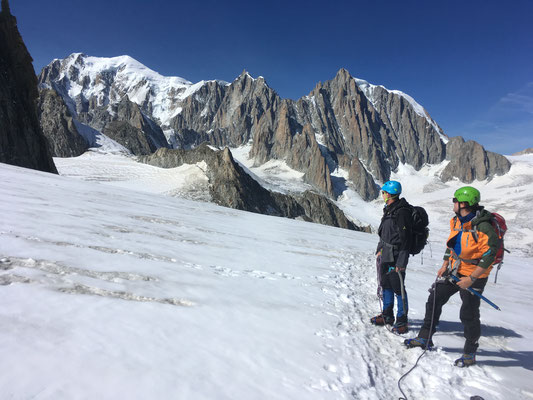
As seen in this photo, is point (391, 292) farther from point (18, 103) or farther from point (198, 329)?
point (18, 103)

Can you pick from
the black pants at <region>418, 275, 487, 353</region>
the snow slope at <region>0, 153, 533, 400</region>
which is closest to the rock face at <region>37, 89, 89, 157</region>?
the snow slope at <region>0, 153, 533, 400</region>

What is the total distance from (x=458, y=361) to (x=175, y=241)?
699 centimetres

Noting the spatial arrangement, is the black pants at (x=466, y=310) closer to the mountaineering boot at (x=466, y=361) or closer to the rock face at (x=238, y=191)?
the mountaineering boot at (x=466, y=361)

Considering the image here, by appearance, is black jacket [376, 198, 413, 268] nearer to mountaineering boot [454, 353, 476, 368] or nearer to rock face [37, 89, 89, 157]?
mountaineering boot [454, 353, 476, 368]

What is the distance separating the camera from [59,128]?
93.4m

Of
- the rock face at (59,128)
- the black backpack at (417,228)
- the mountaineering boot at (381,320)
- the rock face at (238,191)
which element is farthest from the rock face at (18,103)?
the rock face at (59,128)

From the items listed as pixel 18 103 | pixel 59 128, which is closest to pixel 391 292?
pixel 18 103

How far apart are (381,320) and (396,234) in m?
1.48

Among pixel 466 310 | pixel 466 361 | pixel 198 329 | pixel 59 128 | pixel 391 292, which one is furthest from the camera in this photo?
pixel 59 128

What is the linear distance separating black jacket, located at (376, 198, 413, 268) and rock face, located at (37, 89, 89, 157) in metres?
105

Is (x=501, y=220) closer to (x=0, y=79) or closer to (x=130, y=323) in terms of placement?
(x=130, y=323)

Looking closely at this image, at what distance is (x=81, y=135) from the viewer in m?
98.3

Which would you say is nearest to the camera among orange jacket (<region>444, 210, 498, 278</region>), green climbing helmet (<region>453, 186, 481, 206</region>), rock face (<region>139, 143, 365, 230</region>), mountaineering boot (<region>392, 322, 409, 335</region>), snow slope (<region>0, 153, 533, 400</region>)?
snow slope (<region>0, 153, 533, 400</region>)

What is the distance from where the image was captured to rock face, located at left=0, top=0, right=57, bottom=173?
2961cm
